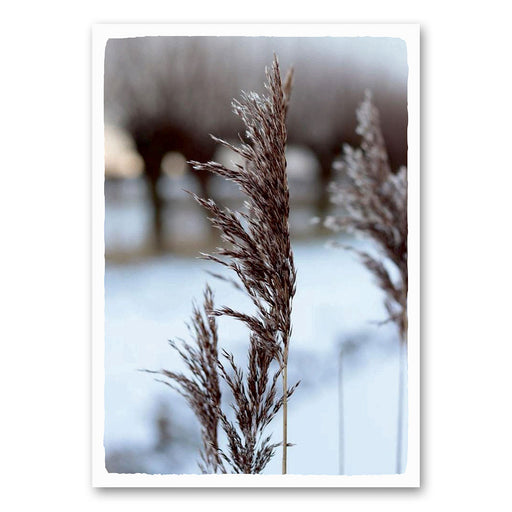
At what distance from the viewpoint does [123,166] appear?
67.0 inches

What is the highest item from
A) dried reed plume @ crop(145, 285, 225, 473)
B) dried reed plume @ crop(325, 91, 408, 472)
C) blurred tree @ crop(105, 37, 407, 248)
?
blurred tree @ crop(105, 37, 407, 248)

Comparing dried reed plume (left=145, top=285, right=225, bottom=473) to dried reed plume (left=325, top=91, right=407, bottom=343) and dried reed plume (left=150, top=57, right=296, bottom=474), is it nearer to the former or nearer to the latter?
dried reed plume (left=150, top=57, right=296, bottom=474)

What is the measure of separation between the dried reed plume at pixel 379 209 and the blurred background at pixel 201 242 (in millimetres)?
26

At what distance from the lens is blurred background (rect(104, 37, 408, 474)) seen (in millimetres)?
1682

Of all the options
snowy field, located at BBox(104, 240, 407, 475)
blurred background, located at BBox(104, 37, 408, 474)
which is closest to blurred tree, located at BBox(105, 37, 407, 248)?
blurred background, located at BBox(104, 37, 408, 474)

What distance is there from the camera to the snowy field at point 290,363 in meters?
1.68

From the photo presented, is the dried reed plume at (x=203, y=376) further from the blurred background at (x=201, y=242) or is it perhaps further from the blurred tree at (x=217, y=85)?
the blurred tree at (x=217, y=85)

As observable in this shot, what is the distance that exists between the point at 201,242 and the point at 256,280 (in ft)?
0.68

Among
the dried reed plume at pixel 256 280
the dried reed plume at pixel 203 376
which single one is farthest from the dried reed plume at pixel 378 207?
the dried reed plume at pixel 203 376

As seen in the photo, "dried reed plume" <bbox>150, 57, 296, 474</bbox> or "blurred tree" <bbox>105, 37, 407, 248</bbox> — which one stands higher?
"blurred tree" <bbox>105, 37, 407, 248</bbox>
